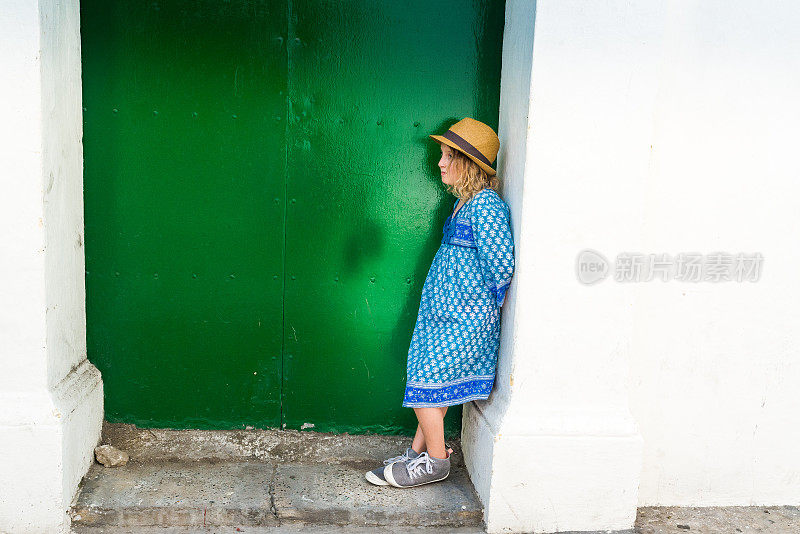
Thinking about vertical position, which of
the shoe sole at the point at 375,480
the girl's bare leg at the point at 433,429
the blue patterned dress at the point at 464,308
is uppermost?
the blue patterned dress at the point at 464,308

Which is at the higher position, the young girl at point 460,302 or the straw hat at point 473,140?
the straw hat at point 473,140

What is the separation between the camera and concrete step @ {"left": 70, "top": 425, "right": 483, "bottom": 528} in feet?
8.87

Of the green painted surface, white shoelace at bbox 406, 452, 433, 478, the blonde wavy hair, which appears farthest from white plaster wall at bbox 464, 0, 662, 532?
the green painted surface

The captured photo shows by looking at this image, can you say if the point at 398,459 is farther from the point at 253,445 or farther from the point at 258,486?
the point at 253,445

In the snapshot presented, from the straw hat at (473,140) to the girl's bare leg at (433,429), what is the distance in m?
1.10

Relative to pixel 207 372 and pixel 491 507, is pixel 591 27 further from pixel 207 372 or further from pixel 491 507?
pixel 207 372

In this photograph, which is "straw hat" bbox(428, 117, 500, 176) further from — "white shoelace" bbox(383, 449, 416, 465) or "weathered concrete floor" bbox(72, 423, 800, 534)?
"weathered concrete floor" bbox(72, 423, 800, 534)

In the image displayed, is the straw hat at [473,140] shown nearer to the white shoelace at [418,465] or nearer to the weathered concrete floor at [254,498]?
the white shoelace at [418,465]

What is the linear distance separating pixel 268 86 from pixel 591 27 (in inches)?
56.6

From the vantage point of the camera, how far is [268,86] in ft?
9.93

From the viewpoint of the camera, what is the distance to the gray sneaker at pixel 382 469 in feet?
9.69

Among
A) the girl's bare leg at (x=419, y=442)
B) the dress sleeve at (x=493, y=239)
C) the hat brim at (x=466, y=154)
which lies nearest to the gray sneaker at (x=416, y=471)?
the girl's bare leg at (x=419, y=442)

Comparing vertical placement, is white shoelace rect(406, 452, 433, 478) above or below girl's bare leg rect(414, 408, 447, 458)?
below

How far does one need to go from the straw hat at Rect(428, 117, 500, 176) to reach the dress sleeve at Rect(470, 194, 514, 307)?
173 millimetres
